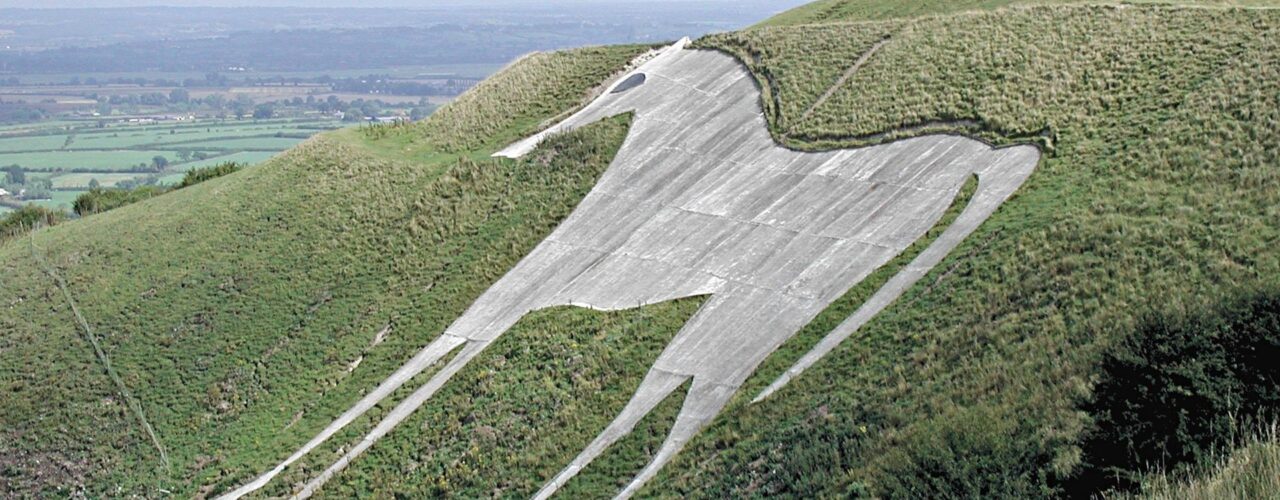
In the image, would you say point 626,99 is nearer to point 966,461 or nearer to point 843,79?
point 843,79

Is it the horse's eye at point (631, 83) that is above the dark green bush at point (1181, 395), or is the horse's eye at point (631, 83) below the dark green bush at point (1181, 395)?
above

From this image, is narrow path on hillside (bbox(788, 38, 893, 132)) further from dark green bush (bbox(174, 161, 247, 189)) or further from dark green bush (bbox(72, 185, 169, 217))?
dark green bush (bbox(72, 185, 169, 217))

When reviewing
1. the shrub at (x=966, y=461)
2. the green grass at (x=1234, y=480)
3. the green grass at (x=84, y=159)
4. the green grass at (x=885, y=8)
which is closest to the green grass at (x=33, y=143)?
the green grass at (x=84, y=159)

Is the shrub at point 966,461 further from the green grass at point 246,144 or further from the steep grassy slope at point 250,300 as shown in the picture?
the green grass at point 246,144

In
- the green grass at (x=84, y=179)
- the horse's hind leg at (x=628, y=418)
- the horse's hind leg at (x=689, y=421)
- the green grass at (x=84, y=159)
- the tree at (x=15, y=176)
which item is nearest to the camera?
the horse's hind leg at (x=689, y=421)

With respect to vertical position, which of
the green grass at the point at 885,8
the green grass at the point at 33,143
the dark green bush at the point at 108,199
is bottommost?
the green grass at the point at 33,143

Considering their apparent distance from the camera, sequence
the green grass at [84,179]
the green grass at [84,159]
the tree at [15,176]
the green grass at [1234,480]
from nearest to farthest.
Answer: the green grass at [1234,480], the green grass at [84,179], the tree at [15,176], the green grass at [84,159]

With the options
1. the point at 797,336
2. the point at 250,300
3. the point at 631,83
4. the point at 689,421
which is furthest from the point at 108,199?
the point at 797,336

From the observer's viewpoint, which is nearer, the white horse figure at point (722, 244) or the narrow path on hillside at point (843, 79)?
the white horse figure at point (722, 244)
